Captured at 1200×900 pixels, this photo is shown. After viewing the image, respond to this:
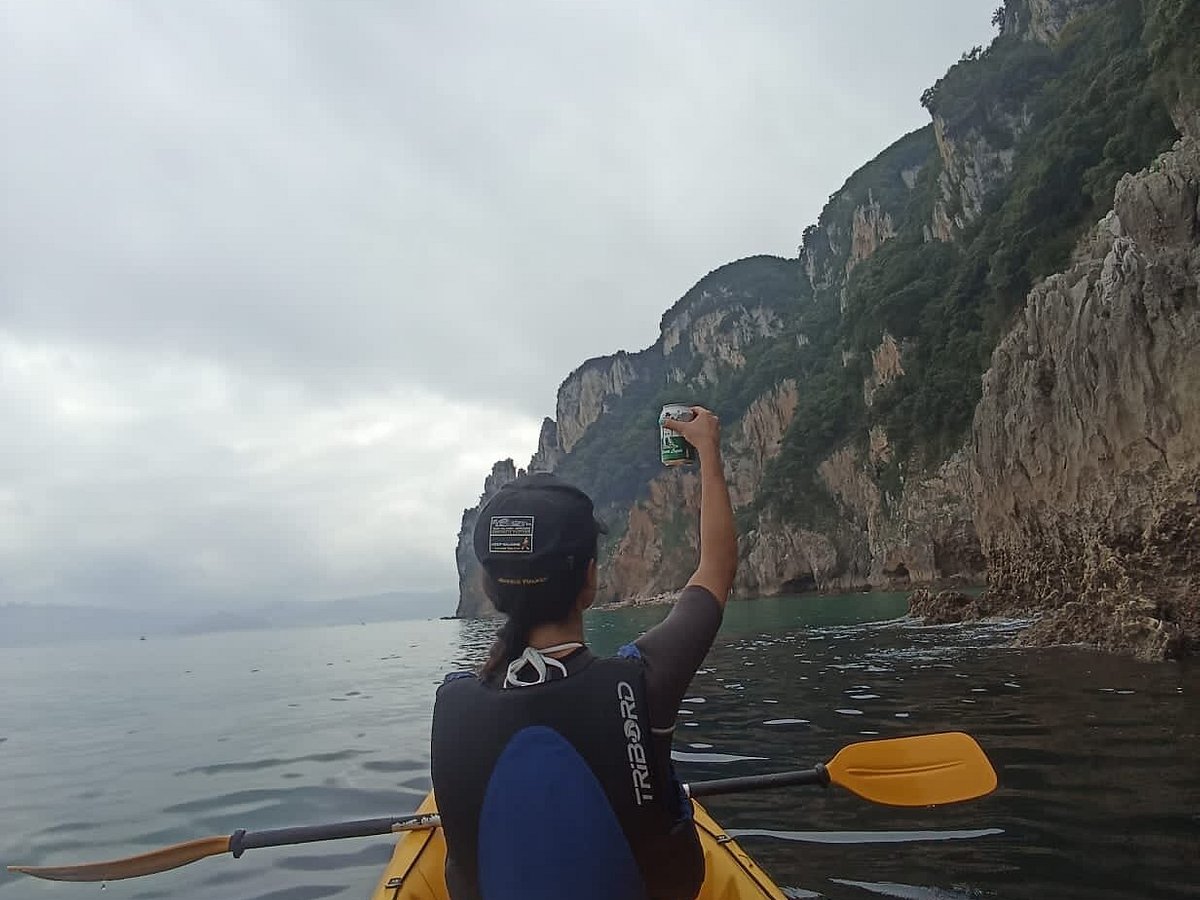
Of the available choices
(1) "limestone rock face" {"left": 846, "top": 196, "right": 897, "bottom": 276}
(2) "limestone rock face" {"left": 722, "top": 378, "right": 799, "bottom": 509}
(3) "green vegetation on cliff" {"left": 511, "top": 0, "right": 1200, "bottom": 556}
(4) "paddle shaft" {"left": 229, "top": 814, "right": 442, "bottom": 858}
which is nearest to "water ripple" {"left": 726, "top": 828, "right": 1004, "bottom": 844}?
(4) "paddle shaft" {"left": 229, "top": 814, "right": 442, "bottom": 858}

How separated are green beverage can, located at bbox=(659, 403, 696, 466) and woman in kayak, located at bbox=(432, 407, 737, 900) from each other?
2.16 ft

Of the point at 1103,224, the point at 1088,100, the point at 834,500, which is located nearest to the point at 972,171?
the point at 1088,100

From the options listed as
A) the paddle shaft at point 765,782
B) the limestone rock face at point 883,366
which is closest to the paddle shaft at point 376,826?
the paddle shaft at point 765,782

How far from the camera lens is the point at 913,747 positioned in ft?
12.7

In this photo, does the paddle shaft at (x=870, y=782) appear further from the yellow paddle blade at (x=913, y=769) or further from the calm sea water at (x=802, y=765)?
the calm sea water at (x=802, y=765)

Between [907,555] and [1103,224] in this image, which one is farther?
[907,555]

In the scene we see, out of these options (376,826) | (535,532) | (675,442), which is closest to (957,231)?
(675,442)

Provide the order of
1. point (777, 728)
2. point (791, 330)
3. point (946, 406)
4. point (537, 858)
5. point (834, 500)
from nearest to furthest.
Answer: point (537, 858) < point (777, 728) < point (946, 406) < point (834, 500) < point (791, 330)

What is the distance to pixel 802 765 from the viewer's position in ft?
23.6

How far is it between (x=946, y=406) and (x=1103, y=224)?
26072 millimetres

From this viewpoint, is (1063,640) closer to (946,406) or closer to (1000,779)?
(1000,779)

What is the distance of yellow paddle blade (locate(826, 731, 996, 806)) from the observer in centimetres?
370

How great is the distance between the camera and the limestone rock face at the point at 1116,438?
13680mm

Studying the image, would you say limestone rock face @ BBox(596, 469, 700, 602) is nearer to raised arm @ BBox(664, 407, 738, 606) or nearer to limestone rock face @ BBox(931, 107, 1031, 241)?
limestone rock face @ BBox(931, 107, 1031, 241)
